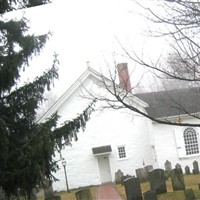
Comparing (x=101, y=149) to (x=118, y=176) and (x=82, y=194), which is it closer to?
(x=118, y=176)

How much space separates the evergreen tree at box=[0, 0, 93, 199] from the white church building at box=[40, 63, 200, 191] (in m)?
17.9

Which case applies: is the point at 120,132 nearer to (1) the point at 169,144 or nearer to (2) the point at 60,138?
(1) the point at 169,144

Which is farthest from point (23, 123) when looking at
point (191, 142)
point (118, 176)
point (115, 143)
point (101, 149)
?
point (191, 142)

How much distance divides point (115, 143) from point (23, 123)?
64.8 ft

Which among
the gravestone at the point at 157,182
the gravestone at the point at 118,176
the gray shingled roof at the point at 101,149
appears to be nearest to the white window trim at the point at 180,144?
the gravestone at the point at 118,176

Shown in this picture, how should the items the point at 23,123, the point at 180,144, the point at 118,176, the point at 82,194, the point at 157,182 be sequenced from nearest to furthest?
the point at 23,123
the point at 82,194
the point at 157,182
the point at 118,176
the point at 180,144

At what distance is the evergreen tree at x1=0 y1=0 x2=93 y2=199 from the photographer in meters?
8.23

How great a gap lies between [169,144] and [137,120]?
314 cm

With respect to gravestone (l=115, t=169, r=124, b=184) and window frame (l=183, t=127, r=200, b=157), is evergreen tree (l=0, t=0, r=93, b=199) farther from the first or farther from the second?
window frame (l=183, t=127, r=200, b=157)

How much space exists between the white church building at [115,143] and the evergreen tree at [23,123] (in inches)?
705

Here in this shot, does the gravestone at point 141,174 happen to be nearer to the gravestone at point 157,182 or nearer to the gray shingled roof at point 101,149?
the gray shingled roof at point 101,149

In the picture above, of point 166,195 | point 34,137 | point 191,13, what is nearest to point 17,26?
point 34,137

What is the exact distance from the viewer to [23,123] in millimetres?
9469

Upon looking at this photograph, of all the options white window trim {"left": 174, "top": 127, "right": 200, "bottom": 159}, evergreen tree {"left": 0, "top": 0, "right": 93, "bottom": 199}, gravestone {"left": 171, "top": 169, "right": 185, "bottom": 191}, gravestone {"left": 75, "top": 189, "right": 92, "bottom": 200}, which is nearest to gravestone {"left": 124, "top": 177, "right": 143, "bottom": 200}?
gravestone {"left": 75, "top": 189, "right": 92, "bottom": 200}
